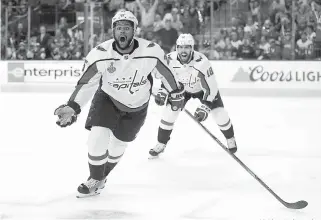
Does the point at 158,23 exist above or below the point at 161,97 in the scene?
above

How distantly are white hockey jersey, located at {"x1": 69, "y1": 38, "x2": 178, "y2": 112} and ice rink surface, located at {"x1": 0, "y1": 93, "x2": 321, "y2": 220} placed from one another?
0.57m

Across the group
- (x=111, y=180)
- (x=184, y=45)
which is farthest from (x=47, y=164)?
(x=184, y=45)

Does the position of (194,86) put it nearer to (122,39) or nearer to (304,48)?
(122,39)

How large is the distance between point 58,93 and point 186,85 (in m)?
4.91

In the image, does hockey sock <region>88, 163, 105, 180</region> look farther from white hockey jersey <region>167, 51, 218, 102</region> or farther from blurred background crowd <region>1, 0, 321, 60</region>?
blurred background crowd <region>1, 0, 321, 60</region>

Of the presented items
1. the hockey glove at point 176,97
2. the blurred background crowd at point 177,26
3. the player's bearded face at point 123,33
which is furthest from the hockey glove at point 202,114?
the blurred background crowd at point 177,26

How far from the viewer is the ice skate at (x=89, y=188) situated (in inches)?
125

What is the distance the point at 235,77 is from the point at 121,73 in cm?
600

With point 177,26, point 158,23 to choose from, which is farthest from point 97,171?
point 158,23

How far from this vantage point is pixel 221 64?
29.6 feet

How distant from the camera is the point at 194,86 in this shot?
179 inches

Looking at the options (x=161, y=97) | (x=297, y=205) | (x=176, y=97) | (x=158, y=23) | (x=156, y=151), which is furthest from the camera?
(x=158, y=23)

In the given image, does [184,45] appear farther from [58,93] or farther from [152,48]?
[58,93]

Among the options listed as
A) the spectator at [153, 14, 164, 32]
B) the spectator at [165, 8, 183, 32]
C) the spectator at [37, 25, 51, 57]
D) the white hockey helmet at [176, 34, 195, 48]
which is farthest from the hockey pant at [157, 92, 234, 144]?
the spectator at [37, 25, 51, 57]
